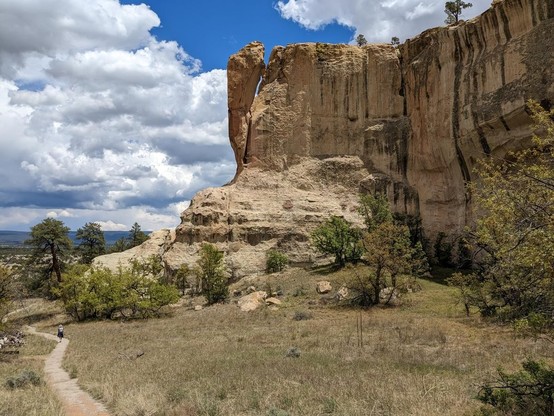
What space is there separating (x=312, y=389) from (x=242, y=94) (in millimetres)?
48224

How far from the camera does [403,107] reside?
52.3 metres

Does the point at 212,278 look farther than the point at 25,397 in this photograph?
Yes

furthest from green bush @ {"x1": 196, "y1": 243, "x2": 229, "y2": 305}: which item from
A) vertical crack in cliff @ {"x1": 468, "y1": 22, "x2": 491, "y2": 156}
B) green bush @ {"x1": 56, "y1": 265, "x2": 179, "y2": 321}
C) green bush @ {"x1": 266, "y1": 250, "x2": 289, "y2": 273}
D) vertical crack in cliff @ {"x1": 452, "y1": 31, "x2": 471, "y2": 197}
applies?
vertical crack in cliff @ {"x1": 468, "y1": 22, "x2": 491, "y2": 156}

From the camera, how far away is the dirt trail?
10125 millimetres

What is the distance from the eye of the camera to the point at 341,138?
53.2 m

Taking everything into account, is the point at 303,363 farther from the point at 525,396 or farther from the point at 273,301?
the point at 273,301

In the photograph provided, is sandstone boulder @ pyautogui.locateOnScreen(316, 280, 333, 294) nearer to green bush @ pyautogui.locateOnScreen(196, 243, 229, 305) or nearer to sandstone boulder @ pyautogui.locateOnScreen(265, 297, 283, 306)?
sandstone boulder @ pyautogui.locateOnScreen(265, 297, 283, 306)

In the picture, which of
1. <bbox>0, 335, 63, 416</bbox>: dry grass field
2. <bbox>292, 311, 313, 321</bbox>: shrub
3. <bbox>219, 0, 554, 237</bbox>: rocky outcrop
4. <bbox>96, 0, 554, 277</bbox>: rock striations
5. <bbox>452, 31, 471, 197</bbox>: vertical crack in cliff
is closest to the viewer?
<bbox>0, 335, 63, 416</bbox>: dry grass field

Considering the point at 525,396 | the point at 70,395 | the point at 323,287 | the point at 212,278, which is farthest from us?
the point at 212,278

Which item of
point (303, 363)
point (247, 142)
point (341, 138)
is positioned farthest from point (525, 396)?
point (247, 142)

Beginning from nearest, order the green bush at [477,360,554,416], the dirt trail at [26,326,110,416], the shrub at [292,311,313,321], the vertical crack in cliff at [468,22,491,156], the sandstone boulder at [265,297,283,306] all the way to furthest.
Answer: the green bush at [477,360,554,416] → the dirt trail at [26,326,110,416] → the shrub at [292,311,313,321] → the sandstone boulder at [265,297,283,306] → the vertical crack in cliff at [468,22,491,156]

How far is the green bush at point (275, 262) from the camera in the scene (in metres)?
46.4

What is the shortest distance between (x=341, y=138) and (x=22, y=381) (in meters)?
44.5

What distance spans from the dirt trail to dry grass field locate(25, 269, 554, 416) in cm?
27
